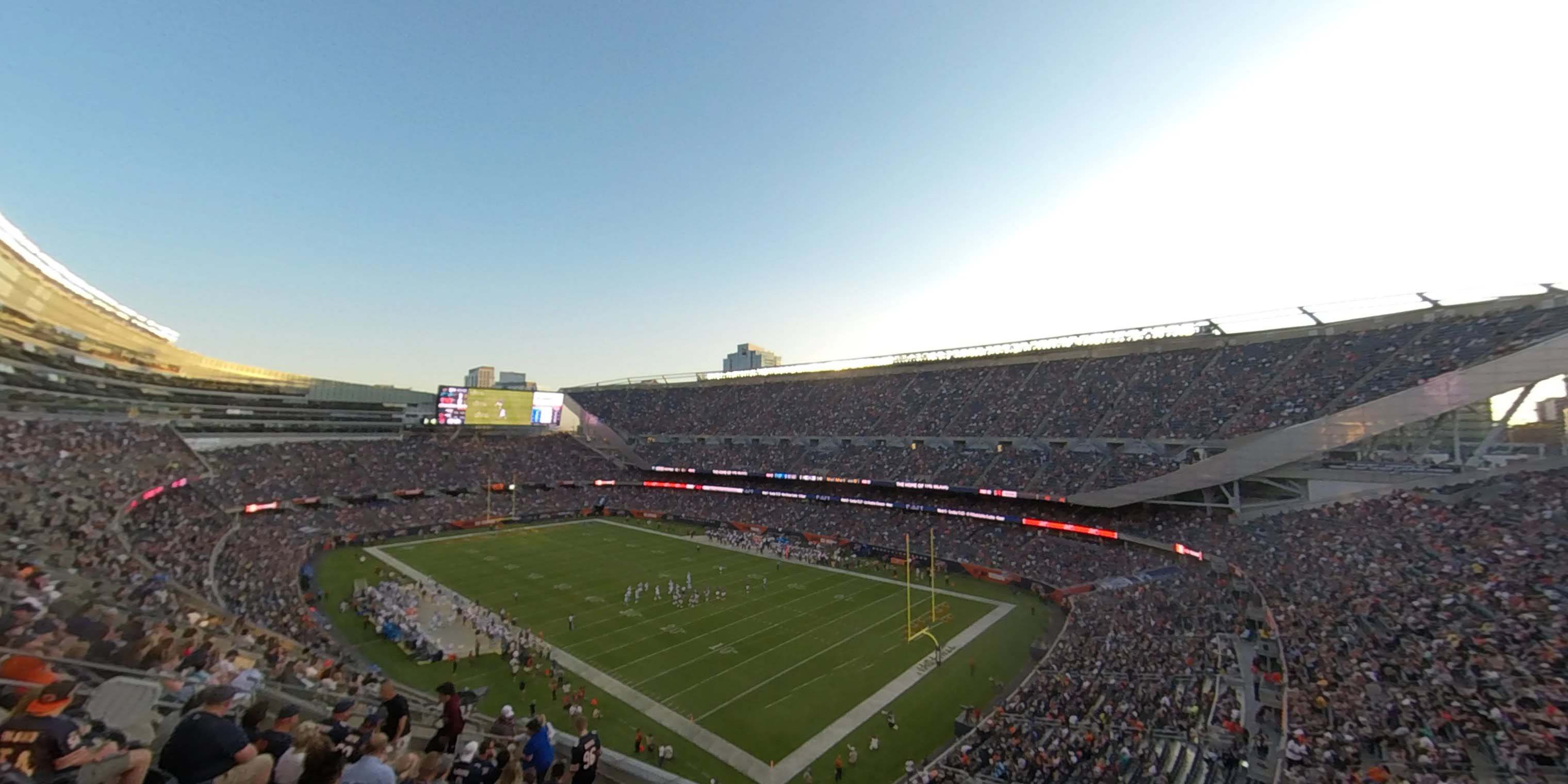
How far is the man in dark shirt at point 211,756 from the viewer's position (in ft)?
14.4

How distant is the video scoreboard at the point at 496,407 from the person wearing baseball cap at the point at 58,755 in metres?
67.7

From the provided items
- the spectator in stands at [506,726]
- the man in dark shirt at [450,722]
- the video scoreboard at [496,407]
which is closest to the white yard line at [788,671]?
the spectator in stands at [506,726]

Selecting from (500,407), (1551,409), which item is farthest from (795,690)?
(500,407)

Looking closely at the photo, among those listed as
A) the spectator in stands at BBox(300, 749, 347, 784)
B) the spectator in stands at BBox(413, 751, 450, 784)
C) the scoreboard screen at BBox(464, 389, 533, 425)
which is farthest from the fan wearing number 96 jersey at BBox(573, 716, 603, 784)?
the scoreboard screen at BBox(464, 389, 533, 425)

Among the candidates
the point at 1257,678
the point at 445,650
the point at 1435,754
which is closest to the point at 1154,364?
the point at 1257,678

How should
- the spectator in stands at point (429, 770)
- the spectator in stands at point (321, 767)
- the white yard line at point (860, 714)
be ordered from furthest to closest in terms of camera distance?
the white yard line at point (860, 714) → the spectator in stands at point (429, 770) → the spectator in stands at point (321, 767)

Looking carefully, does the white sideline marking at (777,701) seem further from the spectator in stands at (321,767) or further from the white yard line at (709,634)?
the spectator in stands at (321,767)

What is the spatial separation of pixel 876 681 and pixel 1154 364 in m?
34.7

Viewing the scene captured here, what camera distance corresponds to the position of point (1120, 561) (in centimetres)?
3416

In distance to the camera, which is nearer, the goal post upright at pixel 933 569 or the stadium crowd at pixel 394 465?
the goal post upright at pixel 933 569

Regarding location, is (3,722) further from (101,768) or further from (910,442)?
(910,442)

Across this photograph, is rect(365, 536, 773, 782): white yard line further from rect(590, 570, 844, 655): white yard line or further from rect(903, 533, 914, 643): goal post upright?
rect(903, 533, 914, 643): goal post upright

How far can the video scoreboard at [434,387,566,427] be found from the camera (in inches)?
2603

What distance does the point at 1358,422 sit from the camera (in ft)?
95.7
